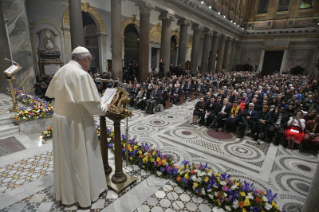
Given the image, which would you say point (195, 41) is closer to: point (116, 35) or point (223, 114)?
point (116, 35)

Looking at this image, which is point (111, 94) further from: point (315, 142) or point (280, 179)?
point (315, 142)

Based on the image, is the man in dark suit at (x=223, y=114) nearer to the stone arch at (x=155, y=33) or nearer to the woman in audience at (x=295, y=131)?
the woman in audience at (x=295, y=131)

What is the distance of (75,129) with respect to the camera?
218cm

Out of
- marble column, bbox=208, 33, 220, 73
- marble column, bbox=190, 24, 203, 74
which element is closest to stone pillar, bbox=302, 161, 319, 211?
marble column, bbox=190, 24, 203, 74

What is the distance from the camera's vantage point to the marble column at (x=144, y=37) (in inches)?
463

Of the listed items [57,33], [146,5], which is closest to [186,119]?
[146,5]

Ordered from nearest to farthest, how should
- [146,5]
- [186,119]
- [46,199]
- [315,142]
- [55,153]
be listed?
[55,153] → [46,199] → [315,142] → [186,119] → [146,5]

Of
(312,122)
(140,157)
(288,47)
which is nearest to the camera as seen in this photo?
(140,157)

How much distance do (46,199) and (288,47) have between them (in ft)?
113

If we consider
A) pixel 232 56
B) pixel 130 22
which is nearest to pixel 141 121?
pixel 130 22

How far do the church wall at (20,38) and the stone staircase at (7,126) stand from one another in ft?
13.3

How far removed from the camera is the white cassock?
2025 mm

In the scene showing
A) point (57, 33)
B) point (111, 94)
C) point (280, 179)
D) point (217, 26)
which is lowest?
point (280, 179)

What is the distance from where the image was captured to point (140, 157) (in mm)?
3689
